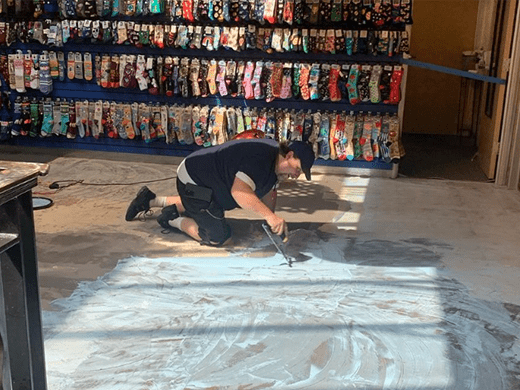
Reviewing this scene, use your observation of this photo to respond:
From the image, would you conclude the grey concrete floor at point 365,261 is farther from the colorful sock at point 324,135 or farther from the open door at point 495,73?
the open door at point 495,73

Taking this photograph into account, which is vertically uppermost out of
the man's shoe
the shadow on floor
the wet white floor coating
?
the man's shoe

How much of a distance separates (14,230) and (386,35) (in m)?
5.24

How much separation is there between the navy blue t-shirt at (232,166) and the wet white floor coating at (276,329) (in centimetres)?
50

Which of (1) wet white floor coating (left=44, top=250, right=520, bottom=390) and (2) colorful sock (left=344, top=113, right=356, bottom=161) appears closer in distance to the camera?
(1) wet white floor coating (left=44, top=250, right=520, bottom=390)

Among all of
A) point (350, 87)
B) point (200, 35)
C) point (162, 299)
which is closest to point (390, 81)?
point (350, 87)

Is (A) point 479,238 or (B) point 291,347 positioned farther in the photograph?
(A) point 479,238

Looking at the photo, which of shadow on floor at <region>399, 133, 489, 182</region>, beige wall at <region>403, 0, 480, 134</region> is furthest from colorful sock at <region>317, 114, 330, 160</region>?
beige wall at <region>403, 0, 480, 134</region>

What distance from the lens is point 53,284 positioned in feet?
13.0

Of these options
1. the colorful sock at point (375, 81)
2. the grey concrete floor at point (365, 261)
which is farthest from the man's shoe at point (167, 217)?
the colorful sock at point (375, 81)

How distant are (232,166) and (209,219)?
434 millimetres

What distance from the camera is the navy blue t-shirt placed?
14.5 feet

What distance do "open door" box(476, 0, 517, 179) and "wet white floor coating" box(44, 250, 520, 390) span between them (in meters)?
2.86

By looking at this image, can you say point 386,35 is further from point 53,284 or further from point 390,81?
point 53,284

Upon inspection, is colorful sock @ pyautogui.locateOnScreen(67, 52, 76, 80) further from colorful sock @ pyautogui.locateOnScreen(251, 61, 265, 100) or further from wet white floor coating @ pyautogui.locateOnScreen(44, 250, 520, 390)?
wet white floor coating @ pyautogui.locateOnScreen(44, 250, 520, 390)
